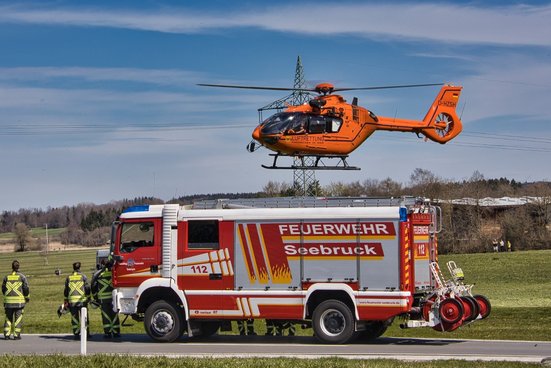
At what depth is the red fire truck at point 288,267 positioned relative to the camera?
746 inches

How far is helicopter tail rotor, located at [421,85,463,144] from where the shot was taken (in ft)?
101

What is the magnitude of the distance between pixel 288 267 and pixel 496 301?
703 inches

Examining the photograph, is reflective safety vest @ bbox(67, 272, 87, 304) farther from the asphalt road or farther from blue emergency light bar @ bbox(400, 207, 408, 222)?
blue emergency light bar @ bbox(400, 207, 408, 222)

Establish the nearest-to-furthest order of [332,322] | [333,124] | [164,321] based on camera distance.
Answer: [332,322], [164,321], [333,124]

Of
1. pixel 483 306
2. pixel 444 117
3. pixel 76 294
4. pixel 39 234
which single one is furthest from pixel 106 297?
pixel 39 234

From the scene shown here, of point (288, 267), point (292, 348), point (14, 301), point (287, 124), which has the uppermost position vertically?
point (287, 124)

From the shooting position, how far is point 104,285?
2155cm

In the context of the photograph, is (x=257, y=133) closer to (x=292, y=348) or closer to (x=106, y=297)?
(x=106, y=297)

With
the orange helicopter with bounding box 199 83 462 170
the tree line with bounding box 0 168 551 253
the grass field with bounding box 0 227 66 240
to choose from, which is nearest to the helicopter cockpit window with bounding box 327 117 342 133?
the orange helicopter with bounding box 199 83 462 170

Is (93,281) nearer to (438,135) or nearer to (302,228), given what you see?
(302,228)

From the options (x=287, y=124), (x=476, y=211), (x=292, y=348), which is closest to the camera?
(x=292, y=348)

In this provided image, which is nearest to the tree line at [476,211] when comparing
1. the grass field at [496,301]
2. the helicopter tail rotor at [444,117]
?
the grass field at [496,301]

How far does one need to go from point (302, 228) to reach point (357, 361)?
182 inches

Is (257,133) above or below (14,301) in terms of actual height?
above
